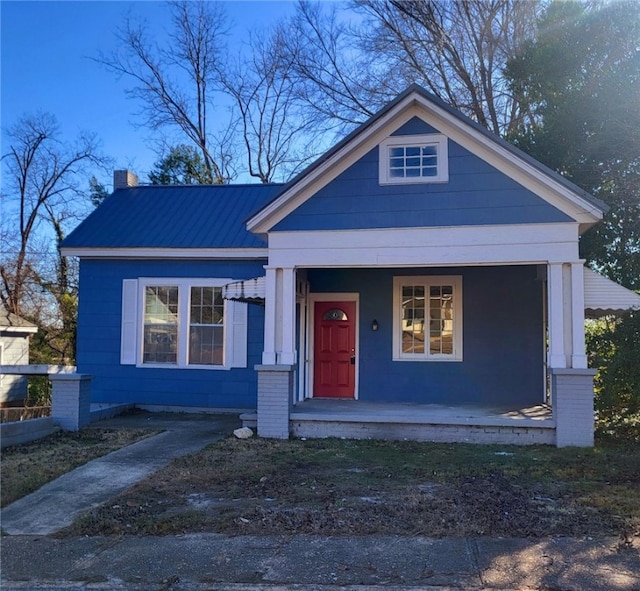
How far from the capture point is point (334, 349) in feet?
41.9

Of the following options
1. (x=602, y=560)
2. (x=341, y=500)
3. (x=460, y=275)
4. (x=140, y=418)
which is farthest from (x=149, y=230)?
(x=602, y=560)

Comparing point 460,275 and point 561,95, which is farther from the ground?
point 561,95

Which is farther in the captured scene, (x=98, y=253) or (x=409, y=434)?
(x=98, y=253)

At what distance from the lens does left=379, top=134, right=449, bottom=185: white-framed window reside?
9.91 meters

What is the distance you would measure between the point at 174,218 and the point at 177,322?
2.54 metres

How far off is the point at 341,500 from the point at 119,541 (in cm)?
227

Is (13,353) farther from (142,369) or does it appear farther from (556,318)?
(556,318)

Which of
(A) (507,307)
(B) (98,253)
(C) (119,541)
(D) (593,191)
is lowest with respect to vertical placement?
(C) (119,541)

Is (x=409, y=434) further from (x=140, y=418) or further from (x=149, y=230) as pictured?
(x=149, y=230)

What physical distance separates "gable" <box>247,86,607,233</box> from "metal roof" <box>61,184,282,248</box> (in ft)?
8.61

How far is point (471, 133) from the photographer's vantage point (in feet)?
31.5

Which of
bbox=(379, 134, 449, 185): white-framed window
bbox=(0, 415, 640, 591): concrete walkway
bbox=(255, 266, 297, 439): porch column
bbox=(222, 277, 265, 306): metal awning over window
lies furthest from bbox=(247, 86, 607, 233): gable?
bbox=(0, 415, 640, 591): concrete walkway

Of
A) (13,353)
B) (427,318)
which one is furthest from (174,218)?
(13,353)

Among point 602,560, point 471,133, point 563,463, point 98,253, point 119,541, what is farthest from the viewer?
point 98,253
